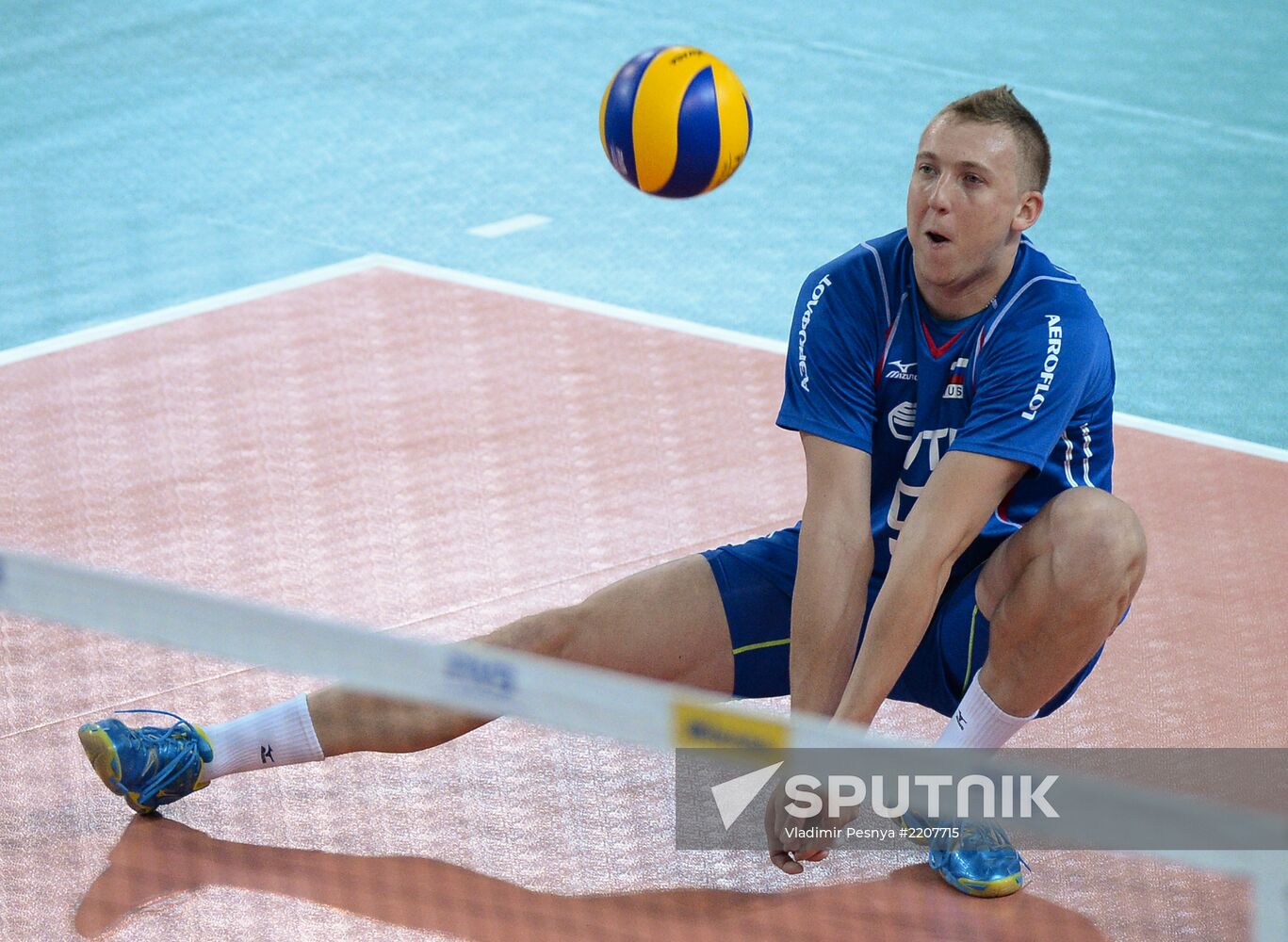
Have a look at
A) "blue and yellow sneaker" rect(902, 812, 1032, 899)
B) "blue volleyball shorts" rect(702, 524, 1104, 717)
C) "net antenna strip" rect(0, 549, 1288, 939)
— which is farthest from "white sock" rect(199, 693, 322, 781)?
"blue and yellow sneaker" rect(902, 812, 1032, 899)

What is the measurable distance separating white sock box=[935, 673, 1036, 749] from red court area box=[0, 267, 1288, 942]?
0.98ft

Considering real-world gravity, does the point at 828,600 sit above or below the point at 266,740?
above

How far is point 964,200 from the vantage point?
3676 mm

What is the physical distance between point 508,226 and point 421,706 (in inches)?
180

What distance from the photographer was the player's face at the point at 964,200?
368 centimetres

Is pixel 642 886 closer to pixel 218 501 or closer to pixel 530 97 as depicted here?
pixel 218 501

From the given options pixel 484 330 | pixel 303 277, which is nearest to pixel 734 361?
pixel 484 330

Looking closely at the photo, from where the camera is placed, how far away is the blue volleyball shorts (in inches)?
151

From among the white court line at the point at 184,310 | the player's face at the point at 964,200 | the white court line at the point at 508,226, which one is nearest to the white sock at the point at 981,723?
the player's face at the point at 964,200

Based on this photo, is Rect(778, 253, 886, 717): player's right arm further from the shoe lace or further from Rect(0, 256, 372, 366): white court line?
Rect(0, 256, 372, 366): white court line

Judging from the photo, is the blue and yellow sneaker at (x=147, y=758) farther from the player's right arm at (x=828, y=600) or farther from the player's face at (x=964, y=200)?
the player's face at (x=964, y=200)

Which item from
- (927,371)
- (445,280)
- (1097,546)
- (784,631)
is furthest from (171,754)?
(445,280)

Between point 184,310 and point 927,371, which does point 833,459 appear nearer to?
point 927,371

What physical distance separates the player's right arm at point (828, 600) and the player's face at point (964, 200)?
518 millimetres
